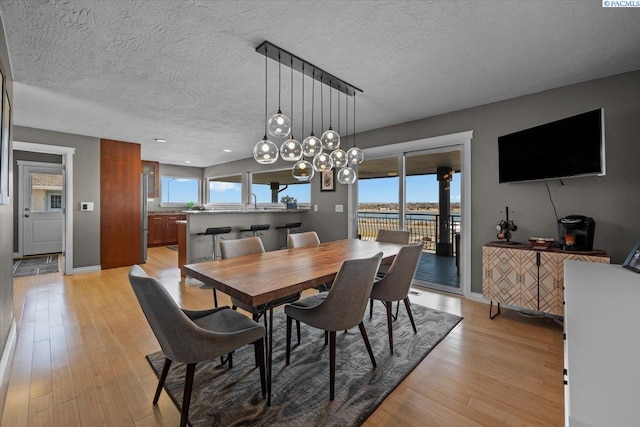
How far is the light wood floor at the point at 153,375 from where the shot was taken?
5.12 ft

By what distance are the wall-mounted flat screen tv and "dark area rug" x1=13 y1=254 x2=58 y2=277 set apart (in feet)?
23.9

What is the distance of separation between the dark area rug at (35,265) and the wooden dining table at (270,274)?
15.9ft

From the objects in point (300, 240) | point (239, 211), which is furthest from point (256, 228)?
point (300, 240)

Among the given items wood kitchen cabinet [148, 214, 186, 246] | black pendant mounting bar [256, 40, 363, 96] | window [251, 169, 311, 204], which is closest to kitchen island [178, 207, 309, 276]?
window [251, 169, 311, 204]

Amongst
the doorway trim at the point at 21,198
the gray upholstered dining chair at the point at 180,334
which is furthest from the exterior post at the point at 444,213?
the doorway trim at the point at 21,198

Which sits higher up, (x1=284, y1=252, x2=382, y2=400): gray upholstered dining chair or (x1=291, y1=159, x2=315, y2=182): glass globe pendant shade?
(x1=291, y1=159, x2=315, y2=182): glass globe pendant shade

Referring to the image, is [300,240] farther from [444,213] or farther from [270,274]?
[444,213]

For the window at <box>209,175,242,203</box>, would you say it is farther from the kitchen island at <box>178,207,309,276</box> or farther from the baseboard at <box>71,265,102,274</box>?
the baseboard at <box>71,265,102,274</box>

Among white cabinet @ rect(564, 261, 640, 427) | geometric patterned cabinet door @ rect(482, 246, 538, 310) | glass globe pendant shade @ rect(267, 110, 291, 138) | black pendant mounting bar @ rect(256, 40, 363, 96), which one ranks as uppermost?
black pendant mounting bar @ rect(256, 40, 363, 96)

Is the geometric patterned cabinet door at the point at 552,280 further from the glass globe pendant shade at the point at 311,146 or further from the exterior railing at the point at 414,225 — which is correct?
the exterior railing at the point at 414,225

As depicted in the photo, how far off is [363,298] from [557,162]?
2514 millimetres

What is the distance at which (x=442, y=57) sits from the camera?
7.43ft

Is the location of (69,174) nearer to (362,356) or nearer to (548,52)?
(362,356)

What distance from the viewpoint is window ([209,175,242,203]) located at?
25.9ft
